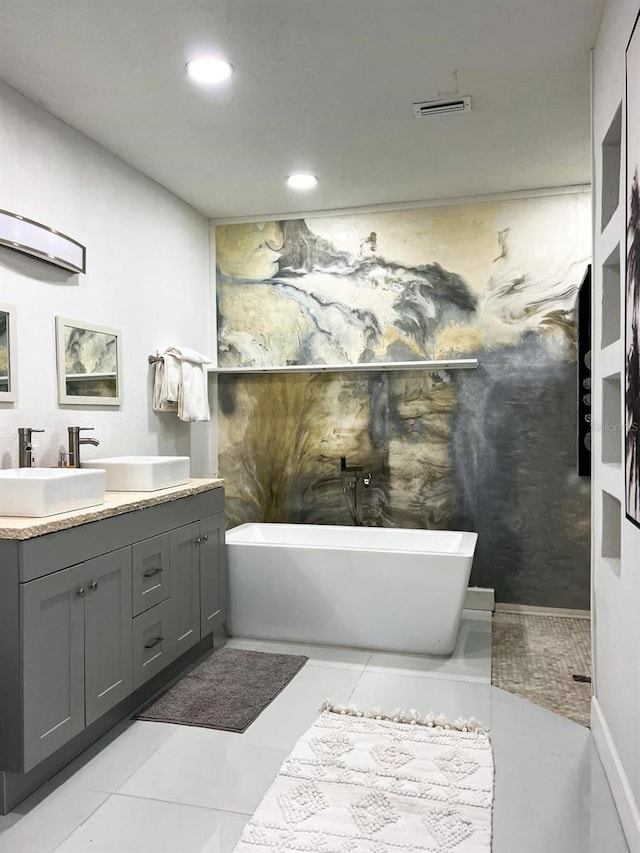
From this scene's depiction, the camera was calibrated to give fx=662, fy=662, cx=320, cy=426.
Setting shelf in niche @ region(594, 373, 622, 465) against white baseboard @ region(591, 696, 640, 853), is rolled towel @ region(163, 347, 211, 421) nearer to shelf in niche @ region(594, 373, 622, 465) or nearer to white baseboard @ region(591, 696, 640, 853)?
shelf in niche @ region(594, 373, 622, 465)

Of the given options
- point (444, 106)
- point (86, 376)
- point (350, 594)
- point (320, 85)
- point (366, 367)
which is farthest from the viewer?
point (366, 367)

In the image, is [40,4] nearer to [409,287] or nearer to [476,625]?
[409,287]

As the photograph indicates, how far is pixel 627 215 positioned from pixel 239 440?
3.25 meters

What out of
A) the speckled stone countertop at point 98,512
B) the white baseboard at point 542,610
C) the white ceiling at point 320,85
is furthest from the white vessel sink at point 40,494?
the white baseboard at point 542,610

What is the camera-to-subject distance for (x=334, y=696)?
117 inches

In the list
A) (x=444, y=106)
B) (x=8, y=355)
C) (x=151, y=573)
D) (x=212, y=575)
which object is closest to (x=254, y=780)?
(x=151, y=573)

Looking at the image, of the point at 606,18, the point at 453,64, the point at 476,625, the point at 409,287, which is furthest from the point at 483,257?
the point at 476,625

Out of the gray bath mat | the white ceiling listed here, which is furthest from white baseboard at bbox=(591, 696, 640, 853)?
the white ceiling

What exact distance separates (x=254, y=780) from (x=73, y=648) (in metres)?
0.78

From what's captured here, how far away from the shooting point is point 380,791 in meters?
2.18

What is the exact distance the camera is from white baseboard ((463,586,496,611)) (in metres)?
4.20

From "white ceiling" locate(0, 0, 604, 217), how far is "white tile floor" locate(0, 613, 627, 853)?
2.67m

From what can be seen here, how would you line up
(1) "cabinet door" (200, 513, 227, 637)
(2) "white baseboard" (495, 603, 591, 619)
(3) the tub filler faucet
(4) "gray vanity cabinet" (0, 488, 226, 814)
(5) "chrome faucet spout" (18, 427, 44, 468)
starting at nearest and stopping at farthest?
(4) "gray vanity cabinet" (0, 488, 226, 814), (5) "chrome faucet spout" (18, 427, 44, 468), (1) "cabinet door" (200, 513, 227, 637), (2) "white baseboard" (495, 603, 591, 619), (3) the tub filler faucet

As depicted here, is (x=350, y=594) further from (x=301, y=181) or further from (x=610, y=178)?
(x=301, y=181)
